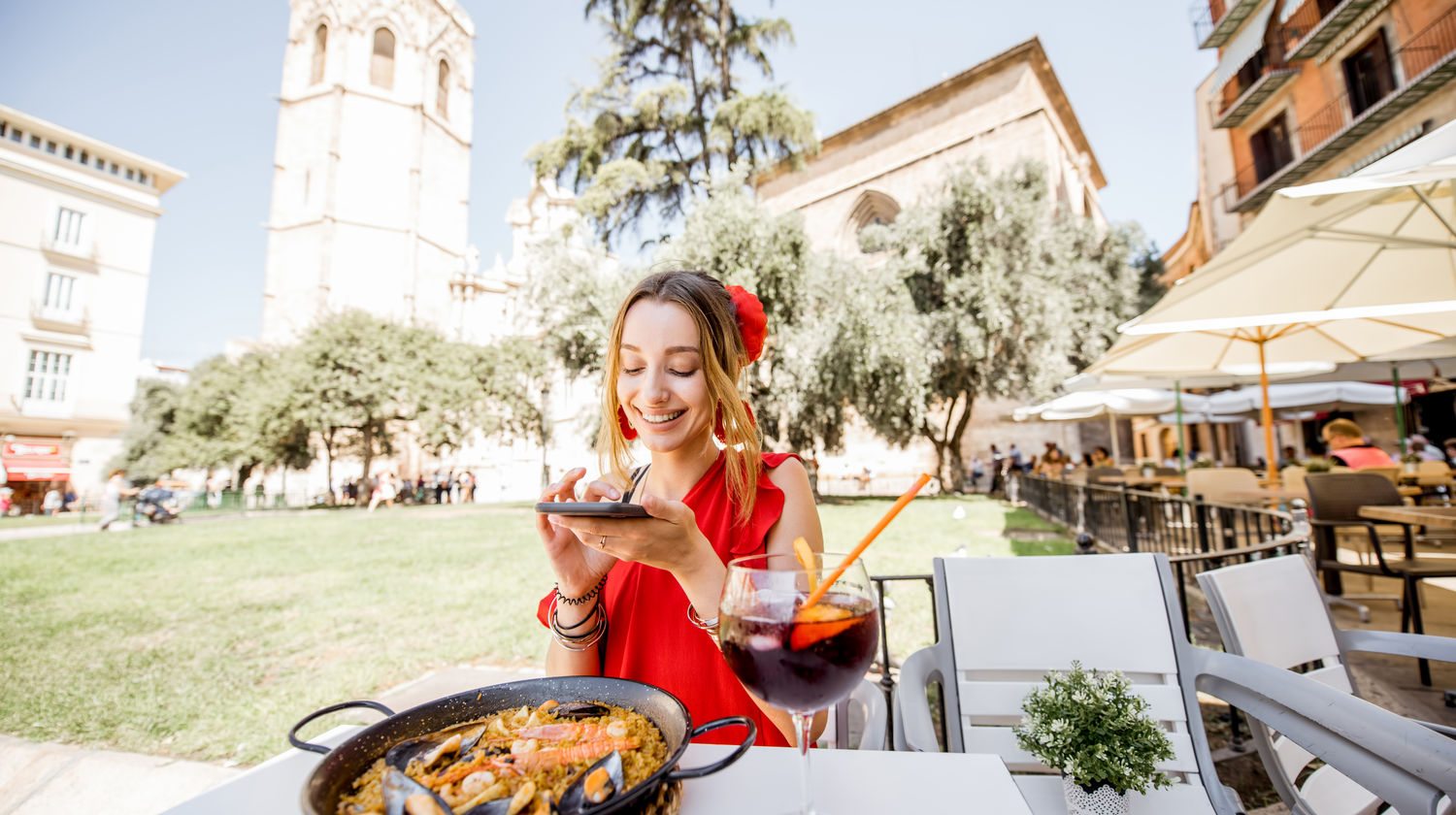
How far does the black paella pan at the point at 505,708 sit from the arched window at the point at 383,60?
4845cm

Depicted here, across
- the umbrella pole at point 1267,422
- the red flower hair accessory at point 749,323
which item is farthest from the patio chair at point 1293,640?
the umbrella pole at point 1267,422

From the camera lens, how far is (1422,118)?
13.0m

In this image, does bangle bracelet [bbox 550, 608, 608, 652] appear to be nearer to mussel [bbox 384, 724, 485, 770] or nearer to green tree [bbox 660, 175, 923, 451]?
mussel [bbox 384, 724, 485, 770]

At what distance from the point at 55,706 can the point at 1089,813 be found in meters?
5.53

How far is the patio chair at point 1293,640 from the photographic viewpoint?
1.62 meters

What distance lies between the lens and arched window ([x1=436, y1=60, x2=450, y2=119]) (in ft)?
135

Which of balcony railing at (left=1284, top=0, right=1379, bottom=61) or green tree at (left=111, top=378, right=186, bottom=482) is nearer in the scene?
balcony railing at (left=1284, top=0, right=1379, bottom=61)

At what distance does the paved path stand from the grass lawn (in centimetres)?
14

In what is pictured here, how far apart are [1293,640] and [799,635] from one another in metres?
2.18

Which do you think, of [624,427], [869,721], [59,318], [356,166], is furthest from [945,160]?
[59,318]

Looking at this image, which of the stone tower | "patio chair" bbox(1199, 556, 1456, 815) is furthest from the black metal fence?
the stone tower

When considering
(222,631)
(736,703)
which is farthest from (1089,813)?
(222,631)

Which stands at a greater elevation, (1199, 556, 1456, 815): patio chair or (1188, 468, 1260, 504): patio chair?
(1188, 468, 1260, 504): patio chair

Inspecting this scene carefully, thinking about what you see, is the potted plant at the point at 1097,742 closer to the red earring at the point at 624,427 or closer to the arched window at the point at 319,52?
the red earring at the point at 624,427
